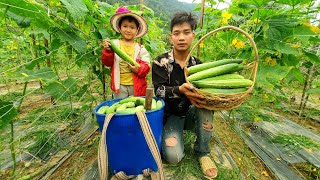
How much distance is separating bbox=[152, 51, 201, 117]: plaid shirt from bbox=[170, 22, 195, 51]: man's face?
0.19 m

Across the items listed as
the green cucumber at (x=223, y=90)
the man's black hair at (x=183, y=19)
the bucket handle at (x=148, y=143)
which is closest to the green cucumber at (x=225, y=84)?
the green cucumber at (x=223, y=90)

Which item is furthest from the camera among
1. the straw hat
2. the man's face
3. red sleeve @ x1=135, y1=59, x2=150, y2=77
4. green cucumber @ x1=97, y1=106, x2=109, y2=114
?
red sleeve @ x1=135, y1=59, x2=150, y2=77

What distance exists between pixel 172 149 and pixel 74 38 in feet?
4.69

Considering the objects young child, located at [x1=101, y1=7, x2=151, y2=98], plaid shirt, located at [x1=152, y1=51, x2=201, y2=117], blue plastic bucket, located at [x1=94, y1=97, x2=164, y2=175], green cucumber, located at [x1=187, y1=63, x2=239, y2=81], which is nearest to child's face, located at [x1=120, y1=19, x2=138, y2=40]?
young child, located at [x1=101, y1=7, x2=151, y2=98]

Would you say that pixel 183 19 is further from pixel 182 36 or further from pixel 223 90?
pixel 223 90

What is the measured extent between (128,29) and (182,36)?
756mm

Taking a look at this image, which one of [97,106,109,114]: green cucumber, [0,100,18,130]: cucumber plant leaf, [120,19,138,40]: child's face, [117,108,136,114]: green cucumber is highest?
[120,19,138,40]: child's face

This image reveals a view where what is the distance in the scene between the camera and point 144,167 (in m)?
2.00

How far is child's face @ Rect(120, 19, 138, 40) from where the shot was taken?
2.57 metres

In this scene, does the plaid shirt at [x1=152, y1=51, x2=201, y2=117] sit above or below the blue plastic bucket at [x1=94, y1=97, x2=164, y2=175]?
above

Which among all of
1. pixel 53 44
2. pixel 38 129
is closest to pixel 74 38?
pixel 53 44

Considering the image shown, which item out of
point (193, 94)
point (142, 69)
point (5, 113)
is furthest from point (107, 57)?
point (5, 113)

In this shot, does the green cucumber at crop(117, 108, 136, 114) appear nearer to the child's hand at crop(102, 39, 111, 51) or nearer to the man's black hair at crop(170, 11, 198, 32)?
the child's hand at crop(102, 39, 111, 51)

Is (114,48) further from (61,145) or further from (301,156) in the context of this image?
(301,156)
